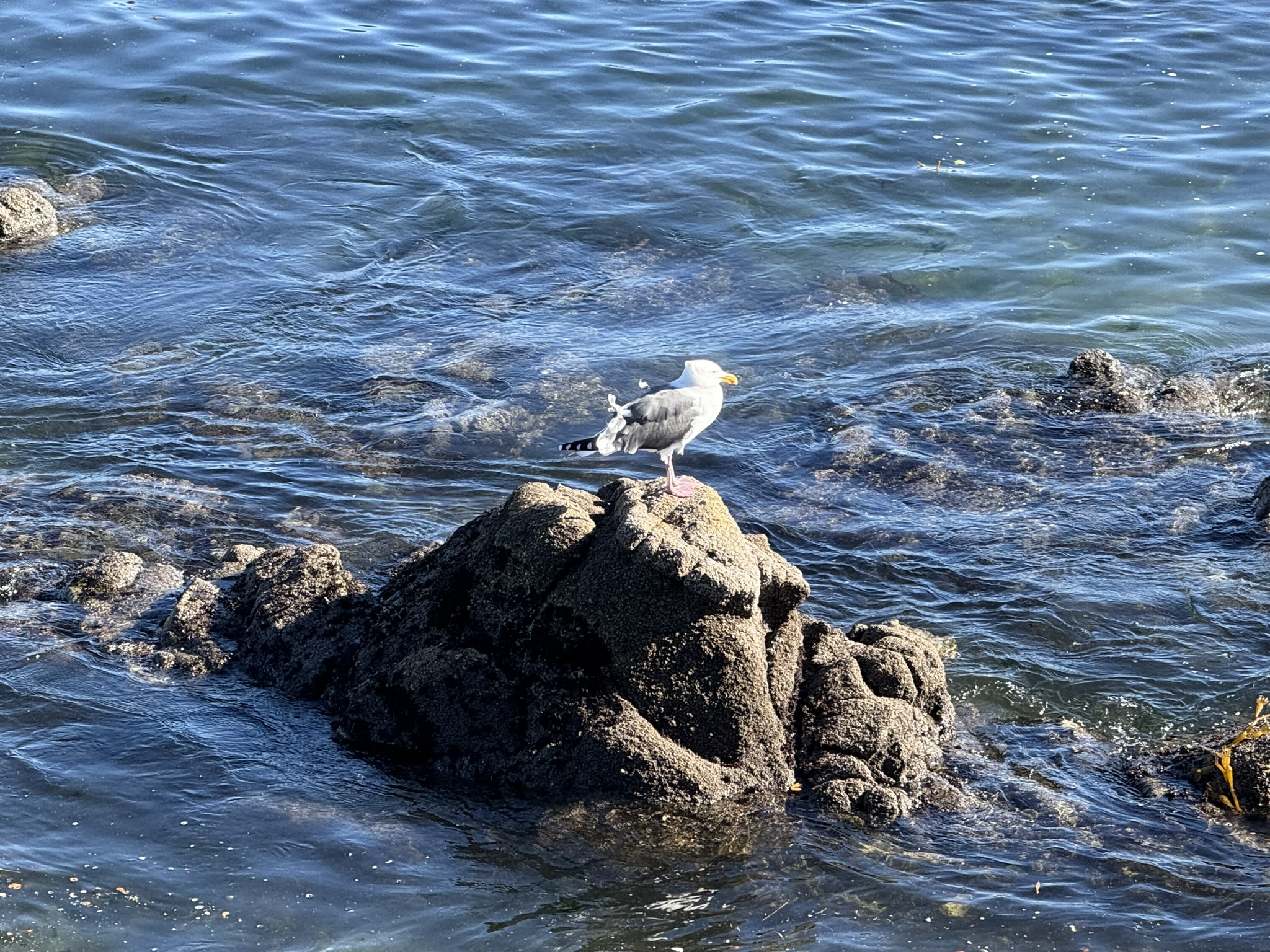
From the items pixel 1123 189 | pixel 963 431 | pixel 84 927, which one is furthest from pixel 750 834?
pixel 1123 189

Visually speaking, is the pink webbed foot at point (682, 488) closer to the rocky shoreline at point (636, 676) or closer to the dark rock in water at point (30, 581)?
the rocky shoreline at point (636, 676)

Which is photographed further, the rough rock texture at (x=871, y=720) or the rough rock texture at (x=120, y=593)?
the rough rock texture at (x=120, y=593)

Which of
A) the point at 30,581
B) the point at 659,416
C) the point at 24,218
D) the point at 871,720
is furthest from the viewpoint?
the point at 24,218

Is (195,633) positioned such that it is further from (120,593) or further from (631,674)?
(631,674)

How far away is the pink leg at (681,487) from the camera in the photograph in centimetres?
683

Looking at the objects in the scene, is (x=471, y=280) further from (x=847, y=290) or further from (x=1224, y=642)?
(x=1224, y=642)

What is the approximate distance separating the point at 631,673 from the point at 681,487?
98 cm

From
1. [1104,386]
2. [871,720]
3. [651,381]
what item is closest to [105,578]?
[871,720]

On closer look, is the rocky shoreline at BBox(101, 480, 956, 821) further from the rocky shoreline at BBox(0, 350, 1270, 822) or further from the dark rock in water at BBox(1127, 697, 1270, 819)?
the dark rock in water at BBox(1127, 697, 1270, 819)

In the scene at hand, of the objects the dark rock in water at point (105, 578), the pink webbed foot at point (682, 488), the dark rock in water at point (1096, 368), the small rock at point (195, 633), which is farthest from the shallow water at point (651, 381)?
the pink webbed foot at point (682, 488)

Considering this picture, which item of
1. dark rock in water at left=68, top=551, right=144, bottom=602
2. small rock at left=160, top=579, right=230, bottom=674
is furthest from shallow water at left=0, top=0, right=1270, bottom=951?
dark rock in water at left=68, top=551, right=144, bottom=602

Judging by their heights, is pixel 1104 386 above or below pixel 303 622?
above

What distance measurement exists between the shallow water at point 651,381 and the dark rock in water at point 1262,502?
6.1 inches

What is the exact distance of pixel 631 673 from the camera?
6480mm
